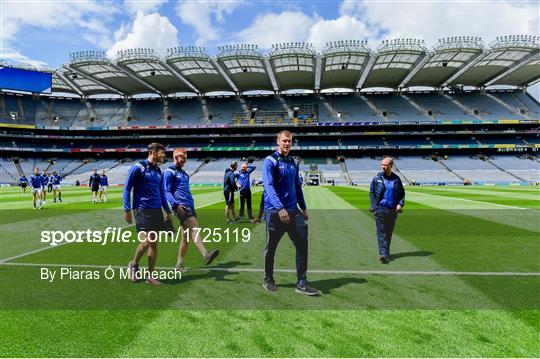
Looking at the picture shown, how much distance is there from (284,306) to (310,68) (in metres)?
51.8

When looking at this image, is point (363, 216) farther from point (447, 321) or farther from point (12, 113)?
point (12, 113)

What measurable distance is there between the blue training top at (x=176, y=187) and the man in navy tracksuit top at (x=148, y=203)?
43 centimetres

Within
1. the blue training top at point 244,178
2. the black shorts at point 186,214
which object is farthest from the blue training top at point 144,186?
the blue training top at point 244,178

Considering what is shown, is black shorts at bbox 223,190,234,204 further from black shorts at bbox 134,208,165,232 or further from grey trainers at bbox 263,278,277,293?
grey trainers at bbox 263,278,277,293

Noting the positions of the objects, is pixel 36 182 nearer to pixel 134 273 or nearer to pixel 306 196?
pixel 134 273

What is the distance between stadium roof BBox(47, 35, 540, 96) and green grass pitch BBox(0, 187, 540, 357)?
43790mm

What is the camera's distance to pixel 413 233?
9.80m

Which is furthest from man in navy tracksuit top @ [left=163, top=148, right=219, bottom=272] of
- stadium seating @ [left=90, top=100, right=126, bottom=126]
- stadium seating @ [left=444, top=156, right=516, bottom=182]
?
stadium seating @ [left=90, top=100, right=126, bottom=126]

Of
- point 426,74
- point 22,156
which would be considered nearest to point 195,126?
point 22,156

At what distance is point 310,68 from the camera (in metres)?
52.1

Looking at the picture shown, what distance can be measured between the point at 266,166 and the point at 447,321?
294cm

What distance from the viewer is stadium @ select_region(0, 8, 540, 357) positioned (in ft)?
12.0

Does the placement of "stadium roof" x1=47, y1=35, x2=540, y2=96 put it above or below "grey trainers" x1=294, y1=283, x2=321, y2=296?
above

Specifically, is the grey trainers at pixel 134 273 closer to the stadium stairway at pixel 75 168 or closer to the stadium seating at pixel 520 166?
the stadium seating at pixel 520 166
